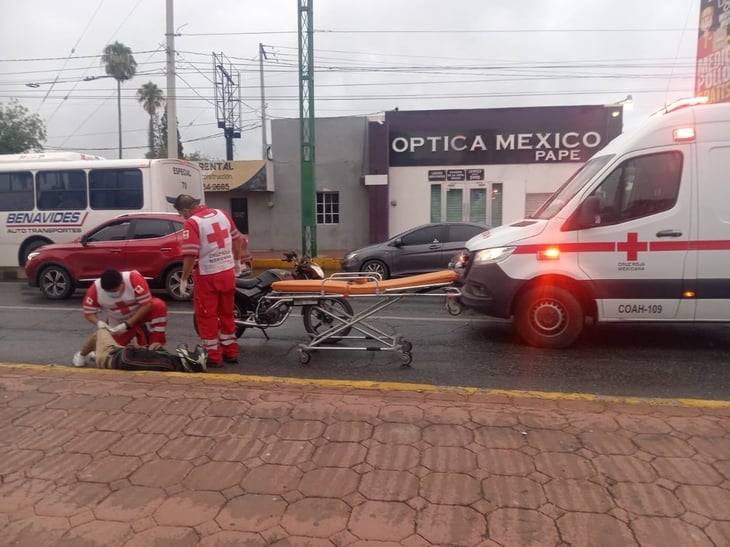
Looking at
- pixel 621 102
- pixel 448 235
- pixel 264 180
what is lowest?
pixel 448 235

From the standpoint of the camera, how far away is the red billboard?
37.1ft

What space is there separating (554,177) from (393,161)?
545 centimetres

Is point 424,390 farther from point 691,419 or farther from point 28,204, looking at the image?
point 28,204

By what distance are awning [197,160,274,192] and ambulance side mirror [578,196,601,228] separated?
1468 cm

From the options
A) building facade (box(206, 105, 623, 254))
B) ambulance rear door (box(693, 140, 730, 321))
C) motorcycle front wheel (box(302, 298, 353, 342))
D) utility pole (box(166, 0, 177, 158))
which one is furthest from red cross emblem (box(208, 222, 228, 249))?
building facade (box(206, 105, 623, 254))

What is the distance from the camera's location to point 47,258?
9.91 metres

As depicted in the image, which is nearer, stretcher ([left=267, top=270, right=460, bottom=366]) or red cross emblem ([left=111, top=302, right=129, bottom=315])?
stretcher ([left=267, top=270, right=460, bottom=366])

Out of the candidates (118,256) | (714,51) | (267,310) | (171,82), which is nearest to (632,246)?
(267,310)

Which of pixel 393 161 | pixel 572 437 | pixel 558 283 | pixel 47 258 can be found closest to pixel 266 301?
pixel 558 283

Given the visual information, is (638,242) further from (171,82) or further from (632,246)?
(171,82)

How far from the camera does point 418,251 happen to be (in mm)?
11492

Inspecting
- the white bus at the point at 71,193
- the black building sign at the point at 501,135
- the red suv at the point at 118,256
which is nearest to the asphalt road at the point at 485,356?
the red suv at the point at 118,256

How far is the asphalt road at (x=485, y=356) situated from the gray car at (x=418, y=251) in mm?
3569

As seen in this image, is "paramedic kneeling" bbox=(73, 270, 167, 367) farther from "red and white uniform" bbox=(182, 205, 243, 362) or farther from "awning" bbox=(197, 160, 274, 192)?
"awning" bbox=(197, 160, 274, 192)
